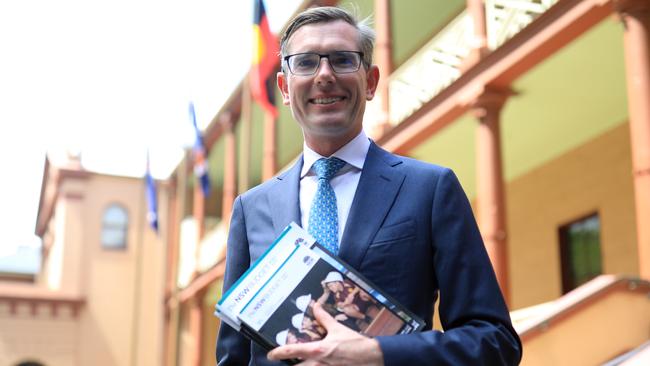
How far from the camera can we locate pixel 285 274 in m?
1.89

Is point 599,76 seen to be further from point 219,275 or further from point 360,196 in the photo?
point 219,275

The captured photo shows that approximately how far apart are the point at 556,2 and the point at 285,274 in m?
8.45

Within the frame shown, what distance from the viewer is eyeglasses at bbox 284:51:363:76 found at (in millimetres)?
2073

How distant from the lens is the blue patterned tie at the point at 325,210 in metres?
2.06

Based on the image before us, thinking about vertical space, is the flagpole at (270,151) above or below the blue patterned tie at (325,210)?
above

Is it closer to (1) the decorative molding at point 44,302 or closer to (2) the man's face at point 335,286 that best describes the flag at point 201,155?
(1) the decorative molding at point 44,302

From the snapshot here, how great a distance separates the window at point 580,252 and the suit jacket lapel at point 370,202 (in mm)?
12130

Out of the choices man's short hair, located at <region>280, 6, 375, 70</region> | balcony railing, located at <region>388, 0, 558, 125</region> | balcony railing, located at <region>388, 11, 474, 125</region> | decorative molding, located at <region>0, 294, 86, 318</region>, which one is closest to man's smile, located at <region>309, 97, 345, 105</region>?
man's short hair, located at <region>280, 6, 375, 70</region>

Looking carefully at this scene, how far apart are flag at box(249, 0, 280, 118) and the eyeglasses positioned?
1352cm

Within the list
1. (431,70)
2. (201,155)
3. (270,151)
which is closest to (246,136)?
(270,151)

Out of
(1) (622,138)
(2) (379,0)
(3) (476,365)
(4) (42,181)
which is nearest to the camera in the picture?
(3) (476,365)

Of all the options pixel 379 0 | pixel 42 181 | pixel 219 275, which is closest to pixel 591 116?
pixel 379 0

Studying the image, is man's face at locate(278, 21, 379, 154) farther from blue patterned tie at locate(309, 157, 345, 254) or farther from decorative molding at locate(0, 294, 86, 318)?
decorative molding at locate(0, 294, 86, 318)

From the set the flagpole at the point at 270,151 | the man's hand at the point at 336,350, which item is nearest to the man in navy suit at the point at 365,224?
the man's hand at the point at 336,350
